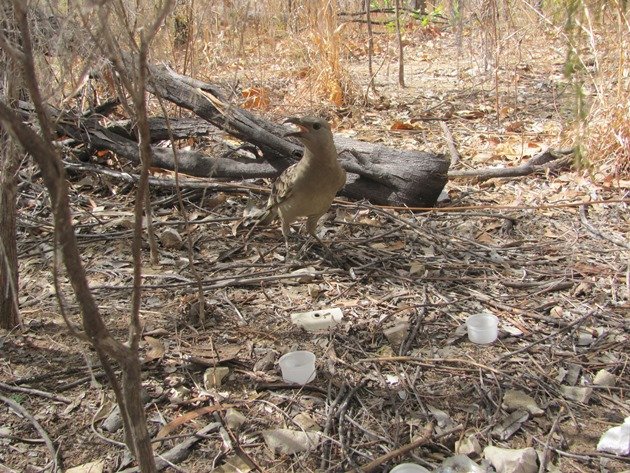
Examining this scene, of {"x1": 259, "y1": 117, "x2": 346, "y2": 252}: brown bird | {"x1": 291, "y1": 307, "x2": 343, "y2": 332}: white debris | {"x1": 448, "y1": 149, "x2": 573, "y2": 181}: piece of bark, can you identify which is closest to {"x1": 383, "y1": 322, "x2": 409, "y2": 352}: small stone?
{"x1": 291, "y1": 307, "x2": 343, "y2": 332}: white debris

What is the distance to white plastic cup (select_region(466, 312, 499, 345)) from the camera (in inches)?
117

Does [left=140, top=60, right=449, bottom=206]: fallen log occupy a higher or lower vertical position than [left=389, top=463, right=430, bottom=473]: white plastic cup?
higher

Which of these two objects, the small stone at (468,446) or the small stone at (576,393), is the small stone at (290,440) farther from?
the small stone at (576,393)

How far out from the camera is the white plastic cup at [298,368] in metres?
2.70

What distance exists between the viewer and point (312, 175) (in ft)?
12.8

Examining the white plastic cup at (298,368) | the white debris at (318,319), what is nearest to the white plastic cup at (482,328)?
the white debris at (318,319)

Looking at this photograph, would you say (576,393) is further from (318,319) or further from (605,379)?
(318,319)

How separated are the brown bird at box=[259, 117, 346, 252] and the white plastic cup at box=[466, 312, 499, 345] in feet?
4.40

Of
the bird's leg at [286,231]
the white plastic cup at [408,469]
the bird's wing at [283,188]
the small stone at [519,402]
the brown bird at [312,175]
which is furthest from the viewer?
the bird's leg at [286,231]

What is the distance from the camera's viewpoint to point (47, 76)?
2863 millimetres

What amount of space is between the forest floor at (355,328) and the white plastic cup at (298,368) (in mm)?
50

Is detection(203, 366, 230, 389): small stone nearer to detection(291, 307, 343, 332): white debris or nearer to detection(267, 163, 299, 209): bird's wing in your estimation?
detection(291, 307, 343, 332): white debris

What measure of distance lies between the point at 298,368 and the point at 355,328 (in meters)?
0.56

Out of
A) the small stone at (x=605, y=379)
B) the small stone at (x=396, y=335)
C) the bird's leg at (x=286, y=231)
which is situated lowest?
the small stone at (x=605, y=379)
